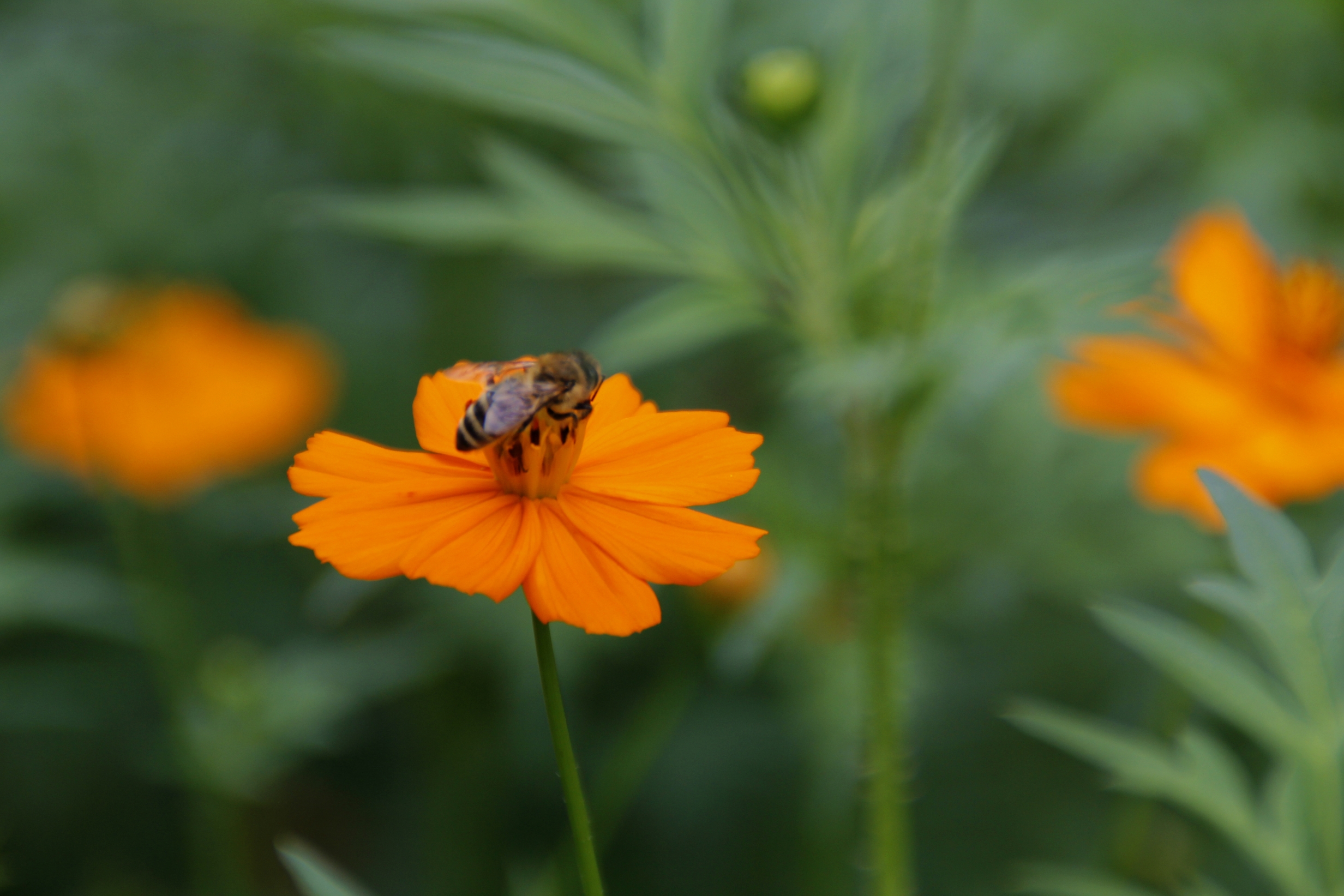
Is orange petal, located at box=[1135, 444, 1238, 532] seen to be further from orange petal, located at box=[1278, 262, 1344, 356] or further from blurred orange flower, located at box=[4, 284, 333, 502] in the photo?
blurred orange flower, located at box=[4, 284, 333, 502]


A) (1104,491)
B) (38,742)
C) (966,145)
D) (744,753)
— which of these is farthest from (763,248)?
(38,742)

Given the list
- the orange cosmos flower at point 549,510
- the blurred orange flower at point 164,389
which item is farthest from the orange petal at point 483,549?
the blurred orange flower at point 164,389

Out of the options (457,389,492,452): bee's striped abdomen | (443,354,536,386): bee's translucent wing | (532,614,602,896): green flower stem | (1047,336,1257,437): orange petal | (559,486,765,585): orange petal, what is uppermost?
(1047,336,1257,437): orange petal

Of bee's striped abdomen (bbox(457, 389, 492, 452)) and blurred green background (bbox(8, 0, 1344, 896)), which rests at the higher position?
blurred green background (bbox(8, 0, 1344, 896))

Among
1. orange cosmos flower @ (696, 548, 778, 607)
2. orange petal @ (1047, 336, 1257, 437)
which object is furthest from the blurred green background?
orange petal @ (1047, 336, 1257, 437)

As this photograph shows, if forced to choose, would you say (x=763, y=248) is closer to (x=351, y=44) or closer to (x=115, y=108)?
(x=351, y=44)

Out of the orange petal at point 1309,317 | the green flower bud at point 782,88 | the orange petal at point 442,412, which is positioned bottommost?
the orange petal at point 442,412

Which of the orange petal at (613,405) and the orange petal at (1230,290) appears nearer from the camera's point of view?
the orange petal at (613,405)

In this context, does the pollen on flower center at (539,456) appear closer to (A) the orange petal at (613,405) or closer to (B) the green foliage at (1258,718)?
(A) the orange petal at (613,405)
